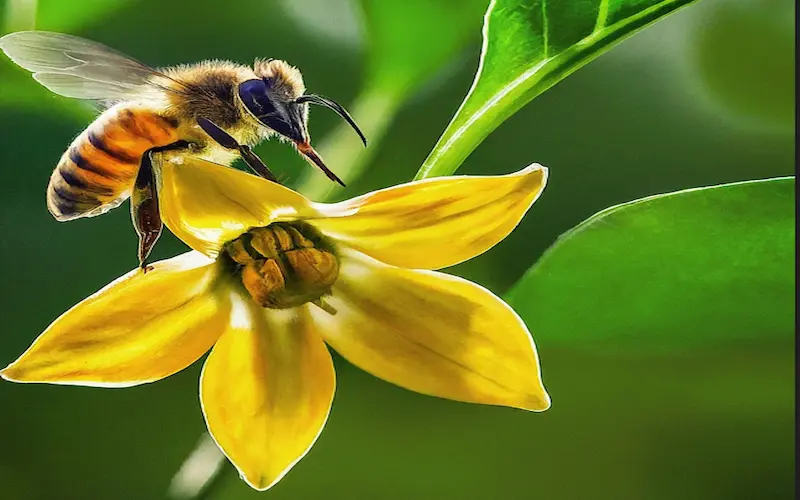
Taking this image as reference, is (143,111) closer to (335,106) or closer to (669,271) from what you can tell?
(335,106)

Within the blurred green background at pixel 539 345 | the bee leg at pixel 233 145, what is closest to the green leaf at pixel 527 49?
the blurred green background at pixel 539 345

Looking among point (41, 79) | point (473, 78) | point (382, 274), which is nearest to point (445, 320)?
point (382, 274)

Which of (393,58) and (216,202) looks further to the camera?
(393,58)

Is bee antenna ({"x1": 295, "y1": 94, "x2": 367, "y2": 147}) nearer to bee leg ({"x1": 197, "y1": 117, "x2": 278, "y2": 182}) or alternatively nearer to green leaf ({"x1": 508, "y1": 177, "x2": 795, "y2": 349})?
bee leg ({"x1": 197, "y1": 117, "x2": 278, "y2": 182})

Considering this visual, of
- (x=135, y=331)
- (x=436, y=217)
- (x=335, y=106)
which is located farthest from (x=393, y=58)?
(x=135, y=331)

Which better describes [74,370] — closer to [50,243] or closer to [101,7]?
[50,243]

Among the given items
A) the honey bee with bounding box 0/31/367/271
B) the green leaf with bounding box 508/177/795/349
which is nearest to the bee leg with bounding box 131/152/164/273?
the honey bee with bounding box 0/31/367/271
